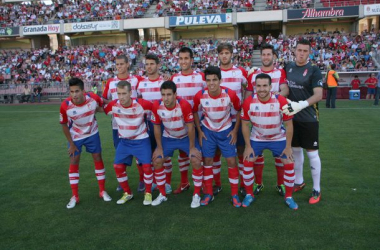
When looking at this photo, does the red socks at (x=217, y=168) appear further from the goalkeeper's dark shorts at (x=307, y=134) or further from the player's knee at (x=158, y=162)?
the goalkeeper's dark shorts at (x=307, y=134)

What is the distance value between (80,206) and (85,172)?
175 centimetres

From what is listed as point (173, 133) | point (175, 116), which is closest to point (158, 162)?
point (173, 133)

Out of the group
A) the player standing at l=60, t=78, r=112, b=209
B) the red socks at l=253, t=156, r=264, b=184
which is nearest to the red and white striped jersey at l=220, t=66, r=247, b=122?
the red socks at l=253, t=156, r=264, b=184

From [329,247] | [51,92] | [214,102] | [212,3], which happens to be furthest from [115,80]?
[212,3]

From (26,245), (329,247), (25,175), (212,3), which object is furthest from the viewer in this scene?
(212,3)

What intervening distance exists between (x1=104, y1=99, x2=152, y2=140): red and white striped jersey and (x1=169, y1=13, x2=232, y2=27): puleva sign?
2471cm

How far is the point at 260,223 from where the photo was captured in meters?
3.99

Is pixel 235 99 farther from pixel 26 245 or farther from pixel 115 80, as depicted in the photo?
pixel 26 245

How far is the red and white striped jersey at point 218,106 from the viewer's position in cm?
455

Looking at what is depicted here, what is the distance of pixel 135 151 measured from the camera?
15.9 ft

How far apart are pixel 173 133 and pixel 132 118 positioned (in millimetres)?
629

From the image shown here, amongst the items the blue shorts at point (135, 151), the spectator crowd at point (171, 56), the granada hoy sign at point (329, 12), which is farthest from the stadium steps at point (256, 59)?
the blue shorts at point (135, 151)

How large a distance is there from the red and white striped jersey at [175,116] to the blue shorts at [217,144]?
1.16ft

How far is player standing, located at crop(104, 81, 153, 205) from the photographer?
4.77m
